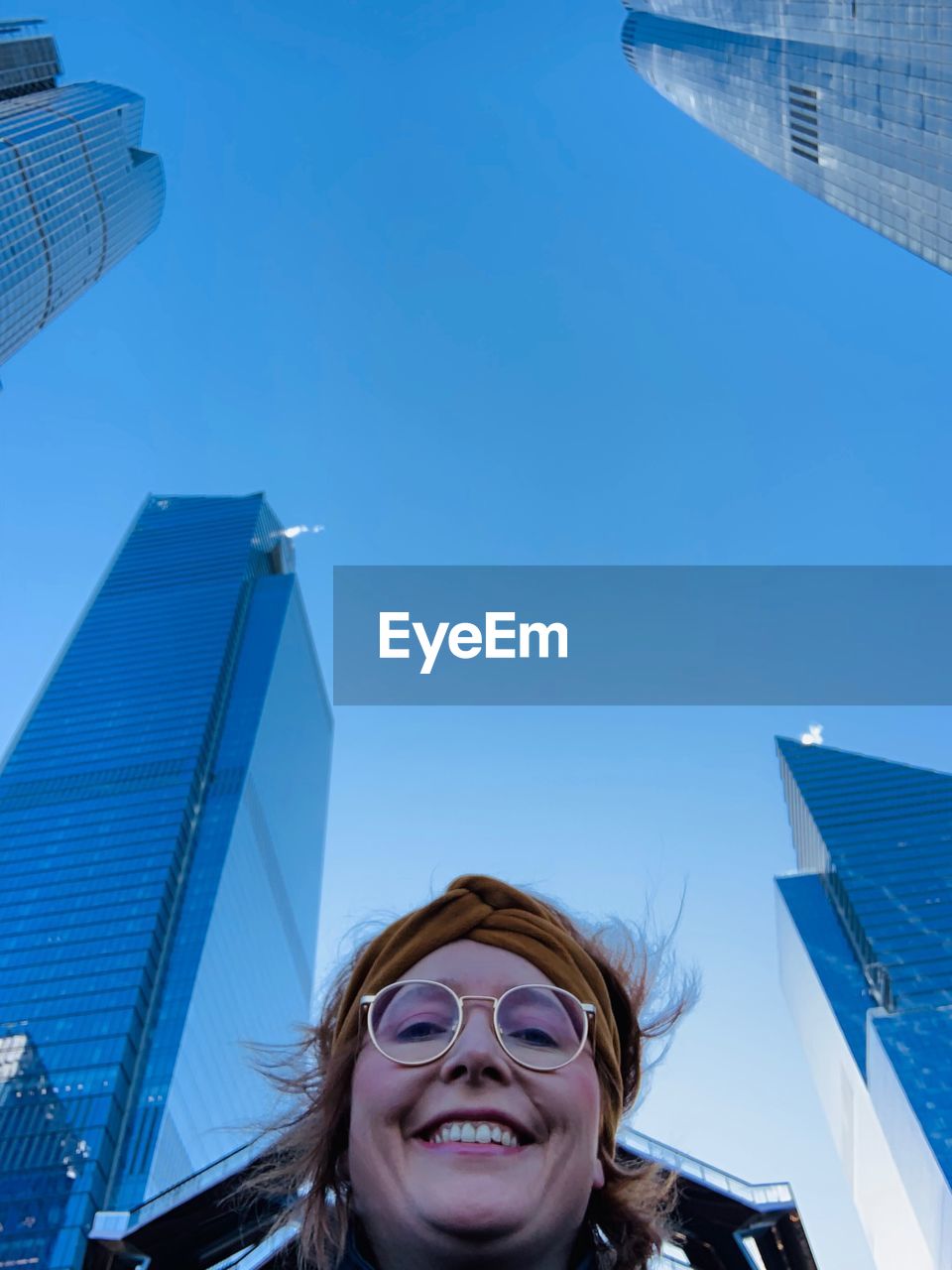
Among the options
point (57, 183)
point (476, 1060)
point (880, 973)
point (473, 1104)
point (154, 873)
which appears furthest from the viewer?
point (57, 183)

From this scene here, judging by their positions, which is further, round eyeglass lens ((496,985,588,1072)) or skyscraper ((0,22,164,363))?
skyscraper ((0,22,164,363))

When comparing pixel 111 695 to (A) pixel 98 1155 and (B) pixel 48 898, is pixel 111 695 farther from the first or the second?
(A) pixel 98 1155

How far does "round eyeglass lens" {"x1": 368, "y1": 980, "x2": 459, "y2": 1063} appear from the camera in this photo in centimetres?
333

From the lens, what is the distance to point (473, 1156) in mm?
3035

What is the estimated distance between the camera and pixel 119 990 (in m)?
81.4

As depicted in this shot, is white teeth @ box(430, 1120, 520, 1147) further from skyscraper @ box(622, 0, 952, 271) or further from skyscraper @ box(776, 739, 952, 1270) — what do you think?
skyscraper @ box(776, 739, 952, 1270)

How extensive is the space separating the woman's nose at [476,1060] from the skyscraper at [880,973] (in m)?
86.0

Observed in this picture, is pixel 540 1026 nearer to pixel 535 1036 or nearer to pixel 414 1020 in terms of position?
pixel 535 1036

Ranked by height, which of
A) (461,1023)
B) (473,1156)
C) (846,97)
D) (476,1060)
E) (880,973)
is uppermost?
(846,97)

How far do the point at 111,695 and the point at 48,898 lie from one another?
28.4 meters

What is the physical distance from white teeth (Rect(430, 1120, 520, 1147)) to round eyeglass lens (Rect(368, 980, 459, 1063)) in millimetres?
220

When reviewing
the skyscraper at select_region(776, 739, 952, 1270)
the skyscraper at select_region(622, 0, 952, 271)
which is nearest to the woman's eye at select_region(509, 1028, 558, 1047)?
the skyscraper at select_region(622, 0, 952, 271)

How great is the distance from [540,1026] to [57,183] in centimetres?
12311

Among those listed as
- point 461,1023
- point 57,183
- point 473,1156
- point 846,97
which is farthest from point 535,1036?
point 57,183
